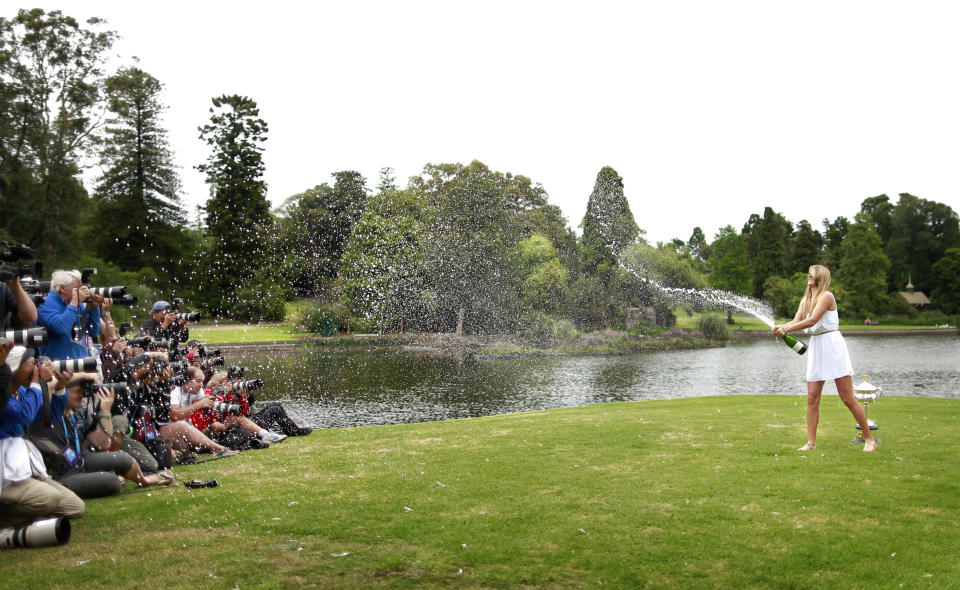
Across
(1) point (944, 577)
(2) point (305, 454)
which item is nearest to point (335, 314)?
(2) point (305, 454)

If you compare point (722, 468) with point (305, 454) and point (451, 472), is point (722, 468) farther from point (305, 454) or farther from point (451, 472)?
point (305, 454)

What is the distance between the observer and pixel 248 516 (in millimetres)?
6363

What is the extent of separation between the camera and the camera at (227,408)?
10125 millimetres

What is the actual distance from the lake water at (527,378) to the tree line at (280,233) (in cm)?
868

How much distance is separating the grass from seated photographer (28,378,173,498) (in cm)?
42

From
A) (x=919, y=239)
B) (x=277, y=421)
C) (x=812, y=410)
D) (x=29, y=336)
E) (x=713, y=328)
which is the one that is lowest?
(x=277, y=421)

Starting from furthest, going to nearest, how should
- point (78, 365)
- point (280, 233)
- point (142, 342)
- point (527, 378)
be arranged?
point (280, 233) < point (527, 378) < point (142, 342) < point (78, 365)

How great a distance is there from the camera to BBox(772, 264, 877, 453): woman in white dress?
328 inches

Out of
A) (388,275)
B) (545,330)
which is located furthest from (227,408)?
(388,275)

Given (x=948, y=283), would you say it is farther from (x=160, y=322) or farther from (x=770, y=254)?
(x=160, y=322)

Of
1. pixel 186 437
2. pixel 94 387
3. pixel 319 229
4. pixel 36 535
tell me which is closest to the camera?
pixel 36 535

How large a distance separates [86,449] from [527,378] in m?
24.1

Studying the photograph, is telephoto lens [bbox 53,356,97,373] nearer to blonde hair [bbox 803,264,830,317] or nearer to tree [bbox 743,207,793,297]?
blonde hair [bbox 803,264,830,317]

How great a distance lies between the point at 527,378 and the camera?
30578mm
